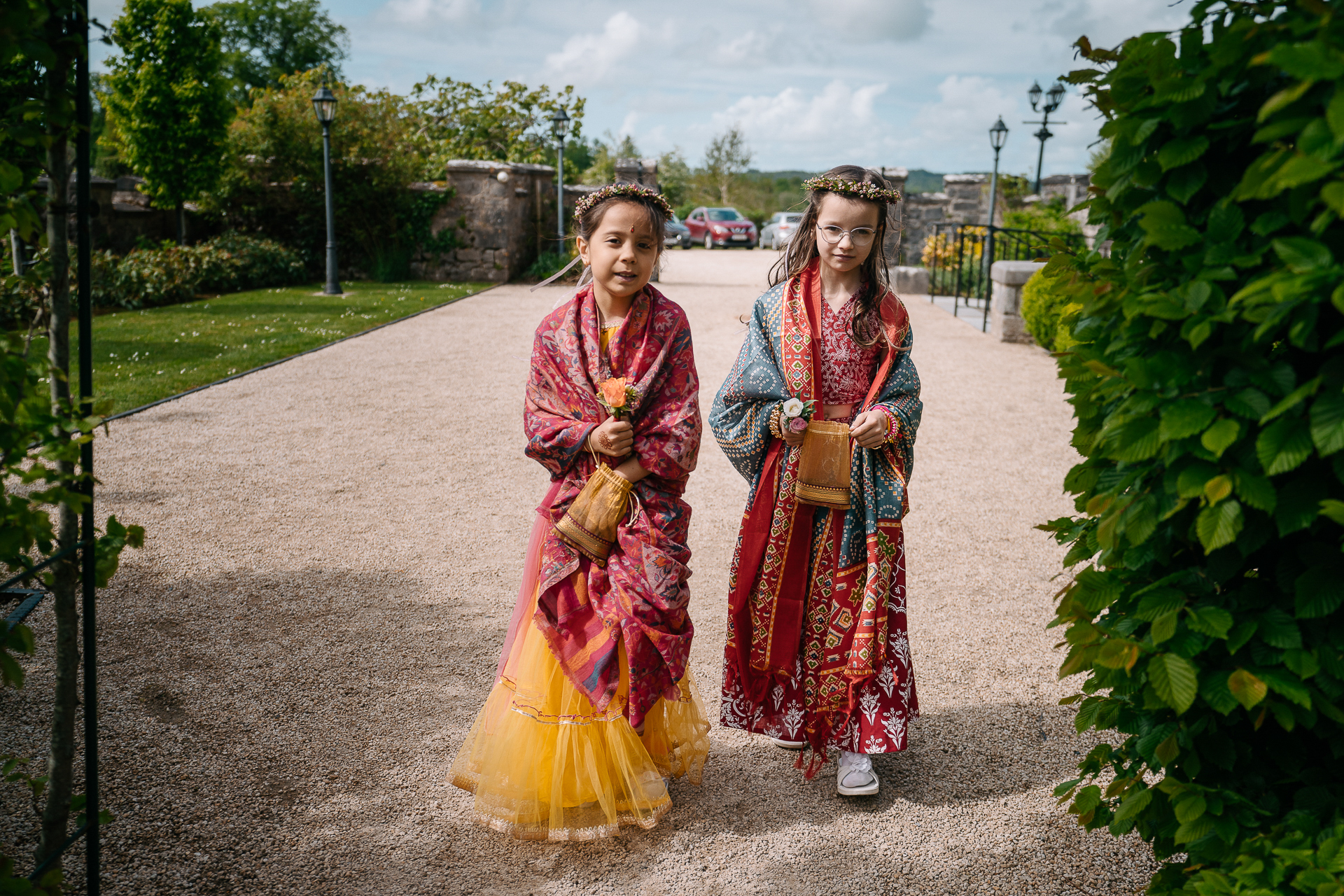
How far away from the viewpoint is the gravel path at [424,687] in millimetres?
2516

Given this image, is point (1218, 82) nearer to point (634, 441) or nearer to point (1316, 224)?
point (1316, 224)

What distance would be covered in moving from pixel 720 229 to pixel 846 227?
26533 mm

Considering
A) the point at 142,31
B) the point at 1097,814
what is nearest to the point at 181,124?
the point at 142,31

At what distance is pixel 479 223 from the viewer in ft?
53.8

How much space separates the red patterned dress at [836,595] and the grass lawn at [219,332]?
193 inches

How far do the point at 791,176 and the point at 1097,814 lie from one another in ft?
161

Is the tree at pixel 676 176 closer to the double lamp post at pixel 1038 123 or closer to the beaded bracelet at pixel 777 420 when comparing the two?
the double lamp post at pixel 1038 123

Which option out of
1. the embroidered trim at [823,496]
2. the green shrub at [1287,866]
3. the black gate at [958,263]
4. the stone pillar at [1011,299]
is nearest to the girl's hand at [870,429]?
the embroidered trim at [823,496]

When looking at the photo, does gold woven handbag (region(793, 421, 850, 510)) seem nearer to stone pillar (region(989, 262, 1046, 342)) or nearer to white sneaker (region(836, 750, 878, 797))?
white sneaker (region(836, 750, 878, 797))

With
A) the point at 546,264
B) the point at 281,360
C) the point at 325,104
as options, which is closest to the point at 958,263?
the point at 546,264

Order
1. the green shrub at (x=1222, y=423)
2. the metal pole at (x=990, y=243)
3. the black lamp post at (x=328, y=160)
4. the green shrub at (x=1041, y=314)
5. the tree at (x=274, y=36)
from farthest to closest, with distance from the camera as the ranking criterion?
the tree at (x=274, y=36)
the black lamp post at (x=328, y=160)
the metal pole at (x=990, y=243)
the green shrub at (x=1041, y=314)
the green shrub at (x=1222, y=423)

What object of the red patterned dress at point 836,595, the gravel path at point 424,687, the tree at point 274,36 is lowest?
the gravel path at point 424,687

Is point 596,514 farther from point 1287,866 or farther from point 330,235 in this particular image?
point 330,235

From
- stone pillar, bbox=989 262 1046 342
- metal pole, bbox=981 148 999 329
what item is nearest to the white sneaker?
stone pillar, bbox=989 262 1046 342
